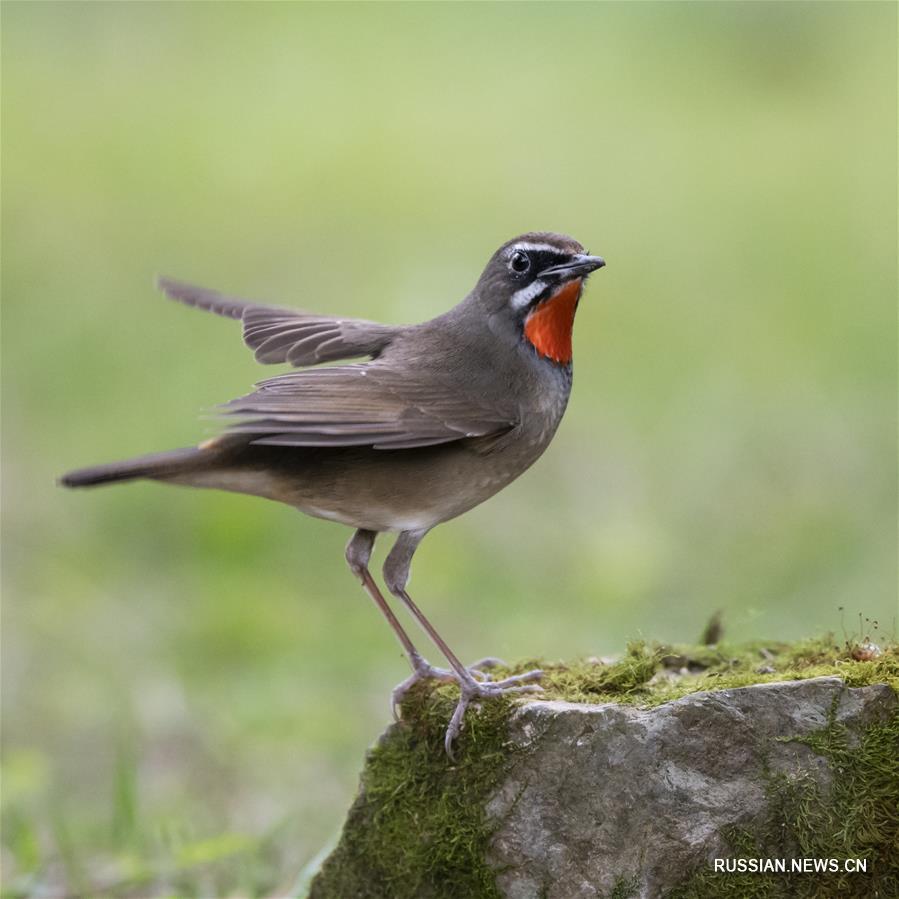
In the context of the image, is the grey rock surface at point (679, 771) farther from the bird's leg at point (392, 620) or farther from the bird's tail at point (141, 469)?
the bird's tail at point (141, 469)

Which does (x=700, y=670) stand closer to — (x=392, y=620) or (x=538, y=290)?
(x=392, y=620)

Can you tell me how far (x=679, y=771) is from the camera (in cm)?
489

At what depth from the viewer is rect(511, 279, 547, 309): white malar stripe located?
20.1ft

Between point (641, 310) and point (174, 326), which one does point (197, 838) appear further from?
point (641, 310)

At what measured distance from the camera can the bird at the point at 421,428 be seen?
5629mm

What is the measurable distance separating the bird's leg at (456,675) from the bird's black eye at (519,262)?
124cm

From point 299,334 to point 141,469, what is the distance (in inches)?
61.9

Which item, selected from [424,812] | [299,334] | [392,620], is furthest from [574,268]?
[424,812]

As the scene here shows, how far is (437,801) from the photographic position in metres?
5.41

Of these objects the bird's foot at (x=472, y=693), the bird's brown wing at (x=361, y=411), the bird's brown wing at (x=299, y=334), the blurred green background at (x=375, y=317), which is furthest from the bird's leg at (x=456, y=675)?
the blurred green background at (x=375, y=317)

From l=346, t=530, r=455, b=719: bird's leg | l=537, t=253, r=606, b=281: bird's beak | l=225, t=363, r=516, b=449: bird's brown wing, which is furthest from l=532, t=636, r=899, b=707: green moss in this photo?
l=537, t=253, r=606, b=281: bird's beak

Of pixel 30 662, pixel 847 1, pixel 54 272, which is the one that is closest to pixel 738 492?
pixel 30 662

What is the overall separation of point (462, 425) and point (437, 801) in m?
1.52

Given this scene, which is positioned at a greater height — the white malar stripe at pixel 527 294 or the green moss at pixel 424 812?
the white malar stripe at pixel 527 294
